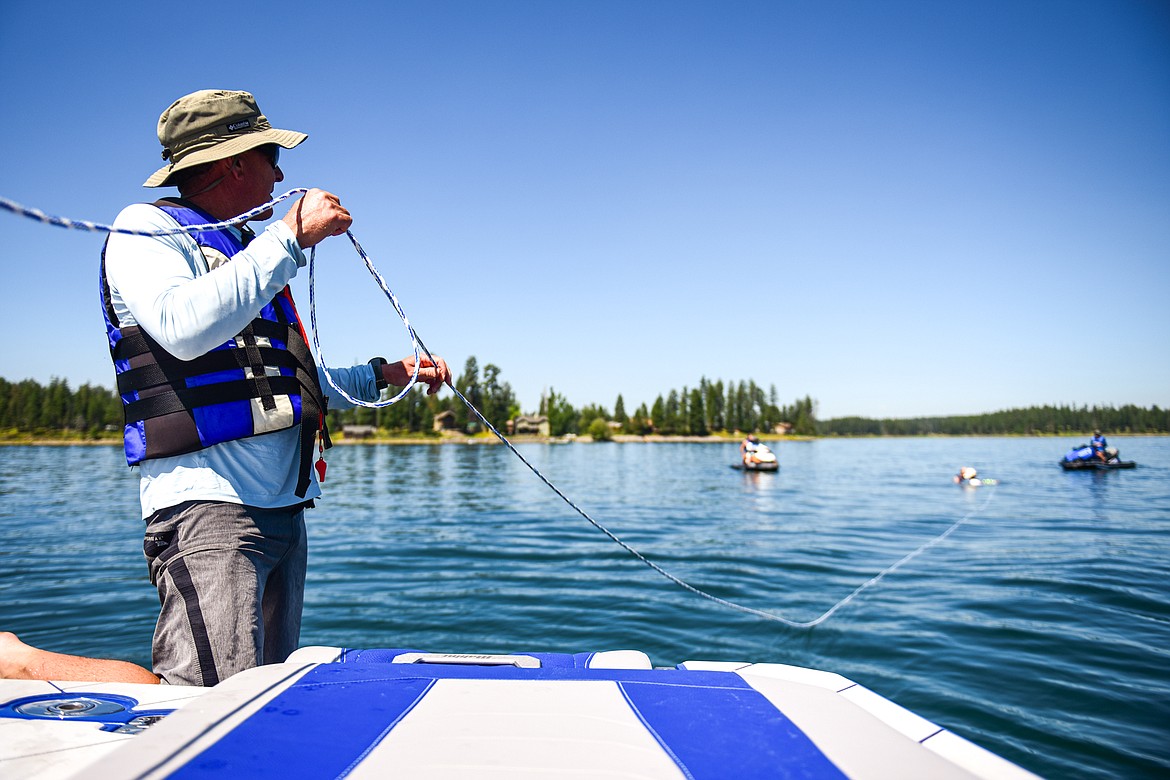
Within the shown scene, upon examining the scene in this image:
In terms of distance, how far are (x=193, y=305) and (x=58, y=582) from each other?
9078 millimetres

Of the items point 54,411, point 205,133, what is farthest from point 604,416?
point 205,133

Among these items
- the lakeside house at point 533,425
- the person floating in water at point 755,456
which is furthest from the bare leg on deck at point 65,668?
the lakeside house at point 533,425

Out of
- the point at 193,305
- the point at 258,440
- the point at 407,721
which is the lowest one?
the point at 407,721

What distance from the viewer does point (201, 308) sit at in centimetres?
185

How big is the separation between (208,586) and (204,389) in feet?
1.98

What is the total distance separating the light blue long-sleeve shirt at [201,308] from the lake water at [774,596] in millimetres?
4147

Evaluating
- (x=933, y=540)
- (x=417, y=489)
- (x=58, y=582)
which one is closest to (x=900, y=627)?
(x=933, y=540)

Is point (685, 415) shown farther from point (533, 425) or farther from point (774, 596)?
point (774, 596)

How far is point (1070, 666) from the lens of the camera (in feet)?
18.2

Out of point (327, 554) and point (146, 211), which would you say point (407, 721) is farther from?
point (327, 554)

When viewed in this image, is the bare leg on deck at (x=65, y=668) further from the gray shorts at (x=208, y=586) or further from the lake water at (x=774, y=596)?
the lake water at (x=774, y=596)

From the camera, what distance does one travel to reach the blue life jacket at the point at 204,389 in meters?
2.08

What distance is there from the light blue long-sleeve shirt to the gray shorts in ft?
0.20

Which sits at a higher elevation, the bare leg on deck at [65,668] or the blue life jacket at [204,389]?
the blue life jacket at [204,389]
